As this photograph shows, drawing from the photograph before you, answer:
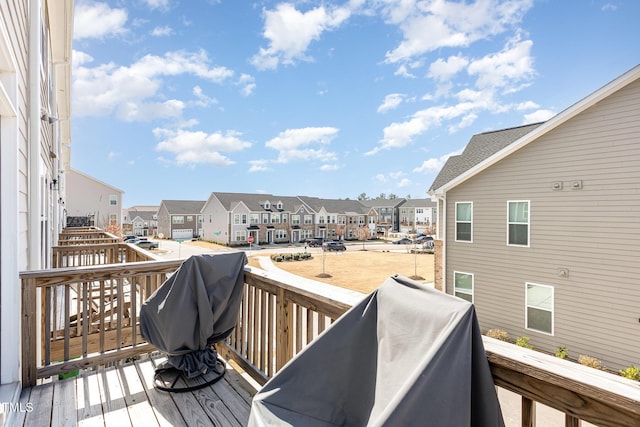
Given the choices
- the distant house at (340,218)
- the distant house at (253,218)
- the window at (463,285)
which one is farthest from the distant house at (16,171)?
the distant house at (340,218)

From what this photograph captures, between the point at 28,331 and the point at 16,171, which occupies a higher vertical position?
the point at 16,171

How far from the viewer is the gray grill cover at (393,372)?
0.88 meters

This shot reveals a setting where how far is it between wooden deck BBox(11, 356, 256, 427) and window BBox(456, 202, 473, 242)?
8.05m

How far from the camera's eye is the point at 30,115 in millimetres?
3059

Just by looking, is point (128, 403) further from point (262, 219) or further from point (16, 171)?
point (262, 219)

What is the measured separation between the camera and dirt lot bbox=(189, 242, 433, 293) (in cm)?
1625

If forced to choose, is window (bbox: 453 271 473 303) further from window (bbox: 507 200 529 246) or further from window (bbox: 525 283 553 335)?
window (bbox: 507 200 529 246)

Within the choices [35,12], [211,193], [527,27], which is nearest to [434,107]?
[527,27]

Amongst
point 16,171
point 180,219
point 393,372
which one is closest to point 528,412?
point 393,372

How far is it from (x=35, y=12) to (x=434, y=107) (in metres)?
31.0

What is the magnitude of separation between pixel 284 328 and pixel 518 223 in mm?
7813

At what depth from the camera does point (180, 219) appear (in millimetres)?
38906

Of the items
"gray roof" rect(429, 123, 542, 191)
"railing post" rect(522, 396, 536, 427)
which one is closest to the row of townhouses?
"gray roof" rect(429, 123, 542, 191)

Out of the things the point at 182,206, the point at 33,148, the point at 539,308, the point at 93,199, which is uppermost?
the point at 93,199
